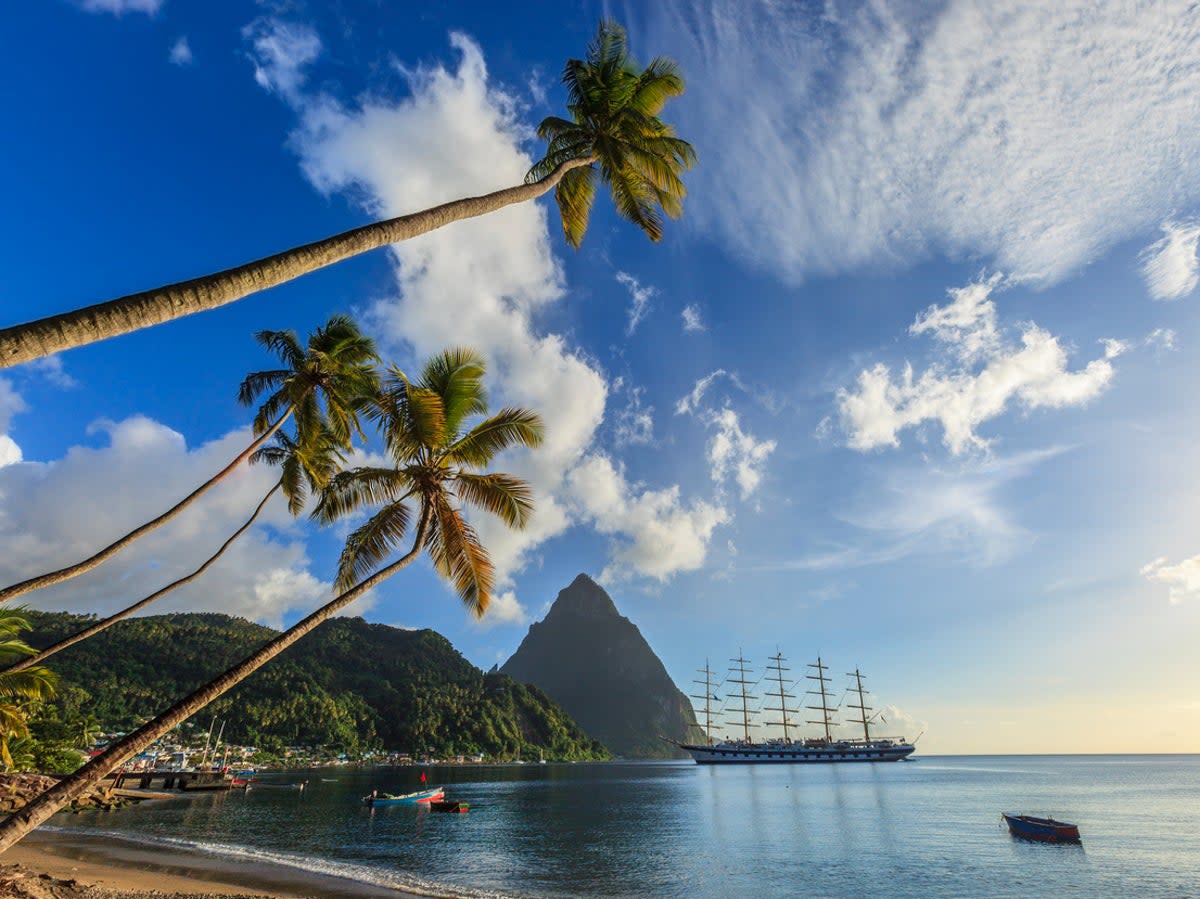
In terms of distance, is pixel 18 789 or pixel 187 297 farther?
pixel 18 789

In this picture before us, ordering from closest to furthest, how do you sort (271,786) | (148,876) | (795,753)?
(148,876), (271,786), (795,753)

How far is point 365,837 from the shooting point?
121 feet

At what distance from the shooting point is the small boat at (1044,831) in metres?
38.2

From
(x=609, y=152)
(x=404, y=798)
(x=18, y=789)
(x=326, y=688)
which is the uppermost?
(x=609, y=152)

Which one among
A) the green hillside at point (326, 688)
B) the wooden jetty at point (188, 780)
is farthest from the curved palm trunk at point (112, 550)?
the green hillside at point (326, 688)

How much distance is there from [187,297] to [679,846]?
4015 cm

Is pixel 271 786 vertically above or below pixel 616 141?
below

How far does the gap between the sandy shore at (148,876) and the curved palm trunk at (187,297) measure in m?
17.3

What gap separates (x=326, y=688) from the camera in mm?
142125

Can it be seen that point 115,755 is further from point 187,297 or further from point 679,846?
point 679,846

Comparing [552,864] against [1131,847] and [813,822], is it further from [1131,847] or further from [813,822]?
[1131,847]

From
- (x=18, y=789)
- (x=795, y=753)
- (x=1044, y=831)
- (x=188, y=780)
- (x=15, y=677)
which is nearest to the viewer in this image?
(x=15, y=677)

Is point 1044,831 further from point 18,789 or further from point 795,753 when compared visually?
point 795,753

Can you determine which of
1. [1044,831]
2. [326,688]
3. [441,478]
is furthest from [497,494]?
[326,688]
